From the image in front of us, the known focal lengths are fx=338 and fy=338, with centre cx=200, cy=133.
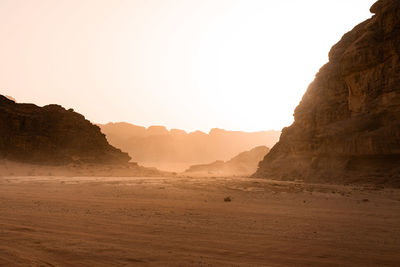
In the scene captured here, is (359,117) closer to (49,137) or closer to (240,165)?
(49,137)

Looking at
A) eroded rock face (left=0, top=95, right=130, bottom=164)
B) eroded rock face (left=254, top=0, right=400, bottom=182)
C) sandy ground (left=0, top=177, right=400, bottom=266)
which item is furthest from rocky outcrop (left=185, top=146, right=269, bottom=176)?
sandy ground (left=0, top=177, right=400, bottom=266)

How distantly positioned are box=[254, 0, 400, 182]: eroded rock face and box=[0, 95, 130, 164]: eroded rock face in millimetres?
30031

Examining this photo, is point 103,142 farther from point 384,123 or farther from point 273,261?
point 273,261

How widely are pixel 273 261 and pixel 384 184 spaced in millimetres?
23207

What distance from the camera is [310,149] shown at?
37.3m

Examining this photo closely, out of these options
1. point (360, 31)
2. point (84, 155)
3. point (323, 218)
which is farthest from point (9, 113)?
point (323, 218)

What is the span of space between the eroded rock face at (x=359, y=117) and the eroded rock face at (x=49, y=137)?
30.0 metres

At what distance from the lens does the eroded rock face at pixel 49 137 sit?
52781mm

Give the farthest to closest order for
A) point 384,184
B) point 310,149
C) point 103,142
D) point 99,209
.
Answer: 1. point 103,142
2. point 310,149
3. point 384,184
4. point 99,209

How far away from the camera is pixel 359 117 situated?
31297 mm

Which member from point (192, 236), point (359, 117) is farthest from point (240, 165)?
point (192, 236)

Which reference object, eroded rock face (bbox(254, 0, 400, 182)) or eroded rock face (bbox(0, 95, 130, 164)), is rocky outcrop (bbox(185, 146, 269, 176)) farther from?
eroded rock face (bbox(254, 0, 400, 182))

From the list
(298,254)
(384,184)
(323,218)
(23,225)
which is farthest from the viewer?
(384,184)


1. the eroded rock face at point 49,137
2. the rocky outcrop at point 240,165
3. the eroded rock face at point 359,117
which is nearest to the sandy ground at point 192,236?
the eroded rock face at point 359,117
